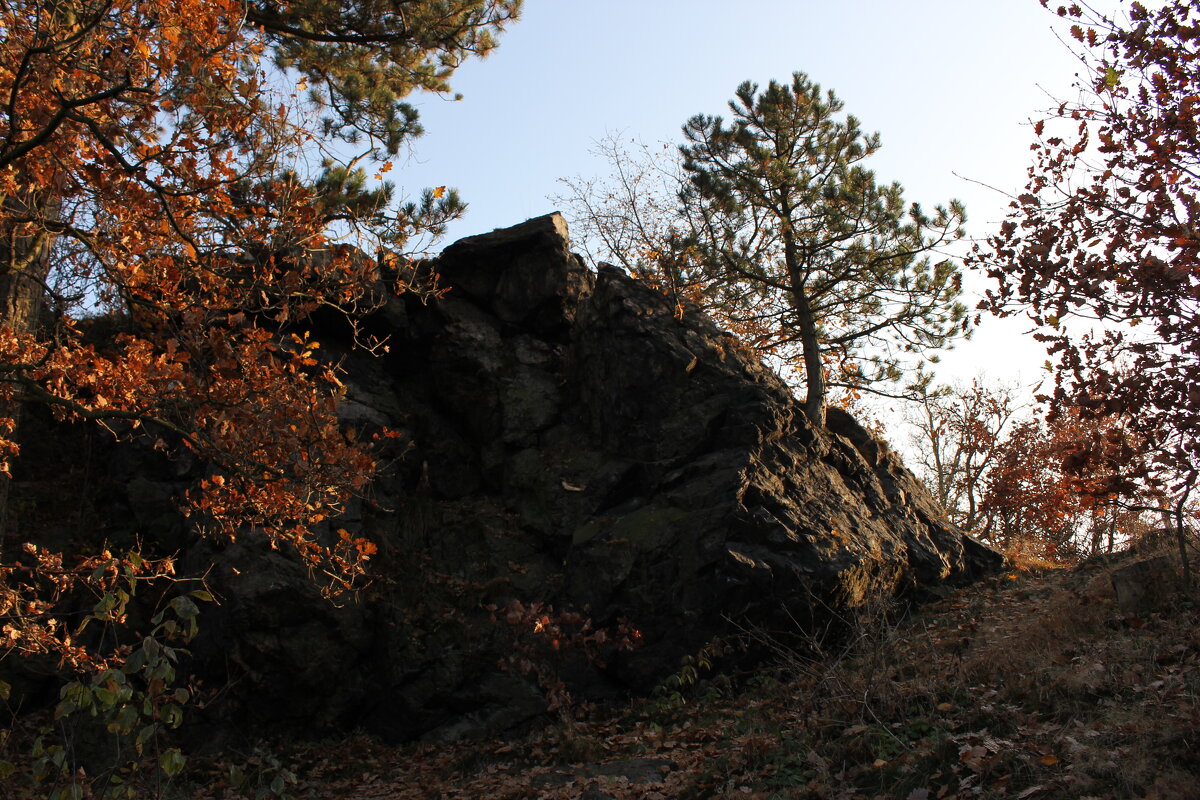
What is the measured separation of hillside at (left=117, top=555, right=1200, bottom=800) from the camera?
5.46 metres

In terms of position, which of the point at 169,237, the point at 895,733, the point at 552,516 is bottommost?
the point at 895,733

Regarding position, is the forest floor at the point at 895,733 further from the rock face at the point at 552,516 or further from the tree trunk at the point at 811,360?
the tree trunk at the point at 811,360

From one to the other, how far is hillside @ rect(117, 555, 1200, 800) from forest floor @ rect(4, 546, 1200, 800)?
19 millimetres

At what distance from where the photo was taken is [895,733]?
6660mm

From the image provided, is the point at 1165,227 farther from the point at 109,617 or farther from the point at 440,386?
the point at 440,386

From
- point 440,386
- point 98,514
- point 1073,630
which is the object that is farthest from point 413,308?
point 1073,630

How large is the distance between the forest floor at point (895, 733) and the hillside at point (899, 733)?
0.06 ft

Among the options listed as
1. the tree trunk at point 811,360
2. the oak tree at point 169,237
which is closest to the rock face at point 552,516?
the tree trunk at point 811,360

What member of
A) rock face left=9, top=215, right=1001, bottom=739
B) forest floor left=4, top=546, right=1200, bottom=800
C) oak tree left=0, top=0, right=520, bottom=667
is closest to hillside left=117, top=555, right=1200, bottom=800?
forest floor left=4, top=546, right=1200, bottom=800

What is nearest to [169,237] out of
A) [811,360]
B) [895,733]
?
[895,733]

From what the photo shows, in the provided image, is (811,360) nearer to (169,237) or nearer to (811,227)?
(811,227)

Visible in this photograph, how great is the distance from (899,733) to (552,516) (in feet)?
22.0

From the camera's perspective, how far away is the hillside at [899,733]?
17.9ft

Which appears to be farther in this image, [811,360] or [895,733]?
[811,360]
